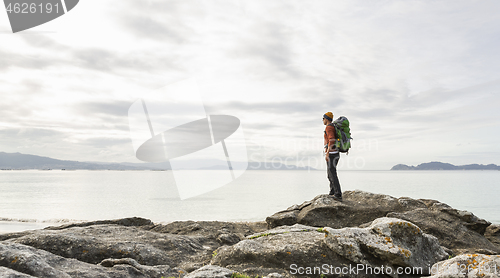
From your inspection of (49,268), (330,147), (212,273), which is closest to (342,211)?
(330,147)

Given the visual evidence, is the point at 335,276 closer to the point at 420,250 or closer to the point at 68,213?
the point at 420,250

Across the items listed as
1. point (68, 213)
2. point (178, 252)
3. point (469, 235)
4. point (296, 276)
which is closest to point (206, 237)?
point (178, 252)

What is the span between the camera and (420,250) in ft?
25.9

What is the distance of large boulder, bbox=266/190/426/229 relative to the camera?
13750 millimetres

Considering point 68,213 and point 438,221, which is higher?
point 438,221

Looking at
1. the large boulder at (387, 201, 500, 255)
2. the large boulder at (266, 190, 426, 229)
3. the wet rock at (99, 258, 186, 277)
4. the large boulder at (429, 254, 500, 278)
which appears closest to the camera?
the large boulder at (429, 254, 500, 278)

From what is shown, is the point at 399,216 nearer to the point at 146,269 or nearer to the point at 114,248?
the point at 146,269

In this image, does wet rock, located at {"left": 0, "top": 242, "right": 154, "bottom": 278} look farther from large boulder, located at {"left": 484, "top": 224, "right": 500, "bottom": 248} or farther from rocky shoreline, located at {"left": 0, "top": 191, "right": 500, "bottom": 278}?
large boulder, located at {"left": 484, "top": 224, "right": 500, "bottom": 248}

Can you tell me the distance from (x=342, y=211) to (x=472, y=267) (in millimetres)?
8670

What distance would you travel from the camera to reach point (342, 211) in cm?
1413

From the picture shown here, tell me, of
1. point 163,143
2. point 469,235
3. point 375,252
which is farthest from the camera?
point 163,143

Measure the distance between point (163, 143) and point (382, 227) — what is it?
12449mm

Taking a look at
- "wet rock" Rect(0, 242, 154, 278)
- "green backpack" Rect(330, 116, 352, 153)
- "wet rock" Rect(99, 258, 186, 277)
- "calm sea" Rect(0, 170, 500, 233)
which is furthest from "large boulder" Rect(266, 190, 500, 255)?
"calm sea" Rect(0, 170, 500, 233)

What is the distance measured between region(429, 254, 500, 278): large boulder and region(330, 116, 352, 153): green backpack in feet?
25.4
